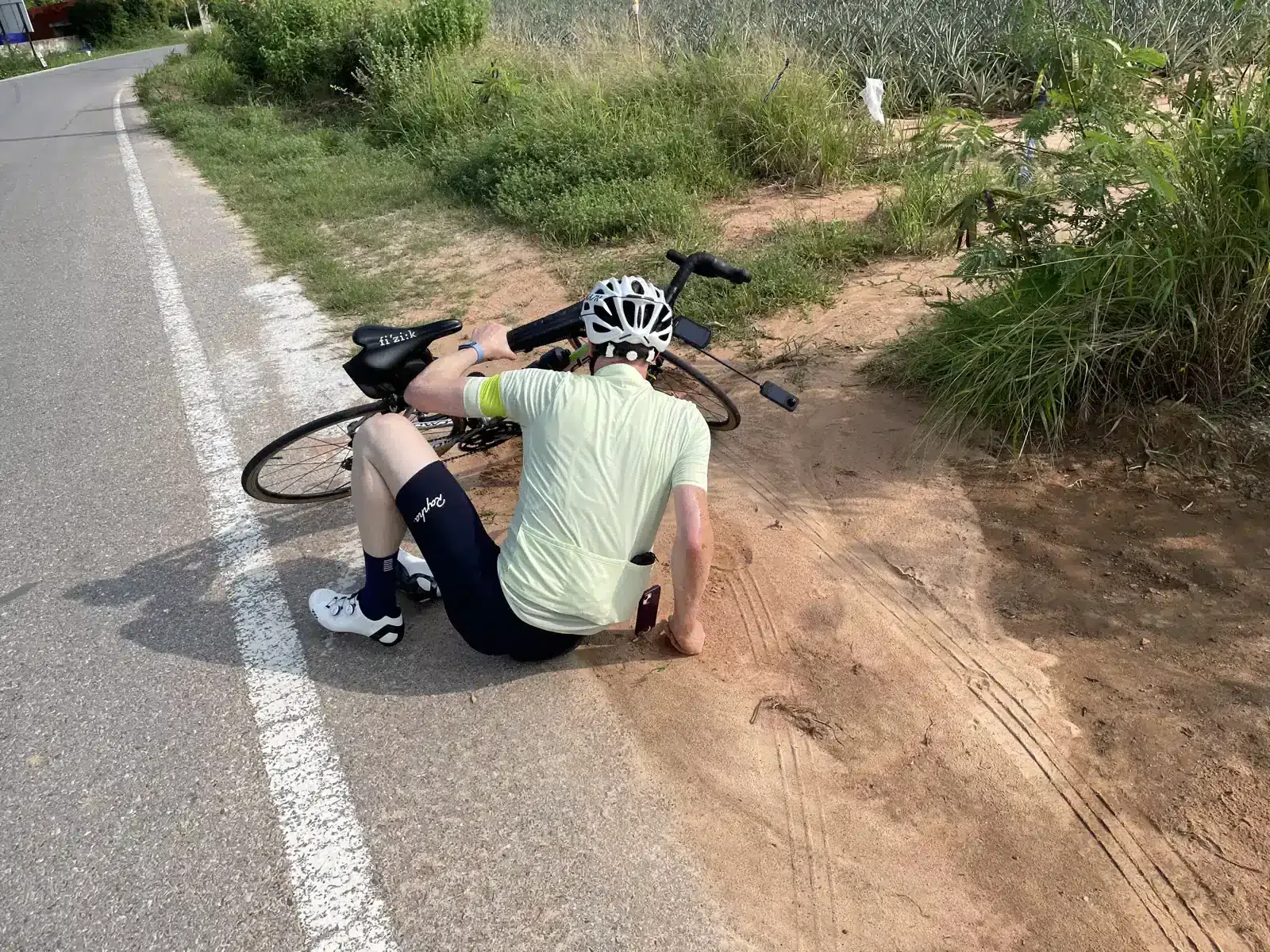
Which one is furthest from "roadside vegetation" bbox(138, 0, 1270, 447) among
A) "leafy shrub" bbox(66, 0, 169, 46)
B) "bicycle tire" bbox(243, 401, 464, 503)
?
"leafy shrub" bbox(66, 0, 169, 46)

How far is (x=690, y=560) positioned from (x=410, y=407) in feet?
5.36

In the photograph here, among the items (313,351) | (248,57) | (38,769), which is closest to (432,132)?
(313,351)

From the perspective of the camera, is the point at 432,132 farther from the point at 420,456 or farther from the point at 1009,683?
the point at 1009,683

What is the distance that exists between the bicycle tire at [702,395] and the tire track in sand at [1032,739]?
503 mm

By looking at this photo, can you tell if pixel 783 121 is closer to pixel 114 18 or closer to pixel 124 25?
pixel 124 25

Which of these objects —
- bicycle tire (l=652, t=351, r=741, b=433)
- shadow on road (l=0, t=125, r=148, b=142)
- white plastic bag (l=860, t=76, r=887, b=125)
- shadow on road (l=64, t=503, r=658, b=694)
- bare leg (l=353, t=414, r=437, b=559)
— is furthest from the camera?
shadow on road (l=0, t=125, r=148, b=142)

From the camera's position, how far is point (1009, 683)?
3016 mm

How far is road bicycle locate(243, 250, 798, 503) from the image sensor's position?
333cm

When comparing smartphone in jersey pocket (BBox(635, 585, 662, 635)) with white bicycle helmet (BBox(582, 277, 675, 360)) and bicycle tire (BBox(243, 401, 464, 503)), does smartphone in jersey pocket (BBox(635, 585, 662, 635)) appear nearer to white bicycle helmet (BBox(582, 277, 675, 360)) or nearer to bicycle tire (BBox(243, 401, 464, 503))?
white bicycle helmet (BBox(582, 277, 675, 360))

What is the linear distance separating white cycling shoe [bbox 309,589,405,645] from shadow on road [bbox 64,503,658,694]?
0.06 m

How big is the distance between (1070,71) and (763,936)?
14.3 feet

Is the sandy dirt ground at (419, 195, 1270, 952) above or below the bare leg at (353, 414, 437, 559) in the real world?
below

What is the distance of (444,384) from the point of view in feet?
10.0

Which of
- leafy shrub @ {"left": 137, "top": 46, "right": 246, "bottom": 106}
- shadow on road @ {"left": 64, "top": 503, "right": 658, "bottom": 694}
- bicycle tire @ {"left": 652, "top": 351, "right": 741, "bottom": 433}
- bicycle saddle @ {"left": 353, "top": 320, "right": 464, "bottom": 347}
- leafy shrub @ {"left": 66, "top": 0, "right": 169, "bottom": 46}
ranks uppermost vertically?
bicycle saddle @ {"left": 353, "top": 320, "right": 464, "bottom": 347}
